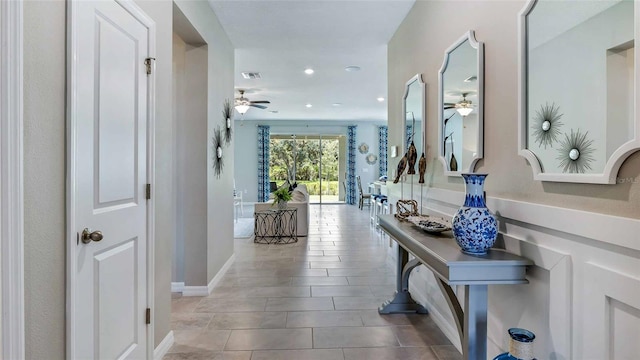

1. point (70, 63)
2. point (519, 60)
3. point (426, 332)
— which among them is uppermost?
point (519, 60)

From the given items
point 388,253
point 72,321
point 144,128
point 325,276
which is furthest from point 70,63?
point 388,253

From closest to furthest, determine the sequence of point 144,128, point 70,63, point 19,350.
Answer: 1. point 19,350
2. point 70,63
3. point 144,128

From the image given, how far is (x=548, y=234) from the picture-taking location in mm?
1510

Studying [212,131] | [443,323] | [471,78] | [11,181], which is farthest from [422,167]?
[11,181]

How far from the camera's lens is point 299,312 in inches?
117

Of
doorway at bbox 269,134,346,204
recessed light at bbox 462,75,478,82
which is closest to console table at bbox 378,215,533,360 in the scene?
recessed light at bbox 462,75,478,82

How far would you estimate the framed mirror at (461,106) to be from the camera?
211 cm

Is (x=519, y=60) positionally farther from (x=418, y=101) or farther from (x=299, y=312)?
(x=299, y=312)

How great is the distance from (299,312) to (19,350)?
2.09 metres

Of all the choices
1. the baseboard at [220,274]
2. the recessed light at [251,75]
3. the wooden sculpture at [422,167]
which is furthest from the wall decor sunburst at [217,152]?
the recessed light at [251,75]

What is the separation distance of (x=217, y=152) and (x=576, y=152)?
322cm

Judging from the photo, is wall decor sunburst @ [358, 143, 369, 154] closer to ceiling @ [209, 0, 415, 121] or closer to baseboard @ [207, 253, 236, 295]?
ceiling @ [209, 0, 415, 121]

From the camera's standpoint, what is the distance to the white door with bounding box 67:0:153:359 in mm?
1451

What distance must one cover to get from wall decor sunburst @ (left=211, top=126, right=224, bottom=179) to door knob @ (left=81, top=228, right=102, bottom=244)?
2.17 m
